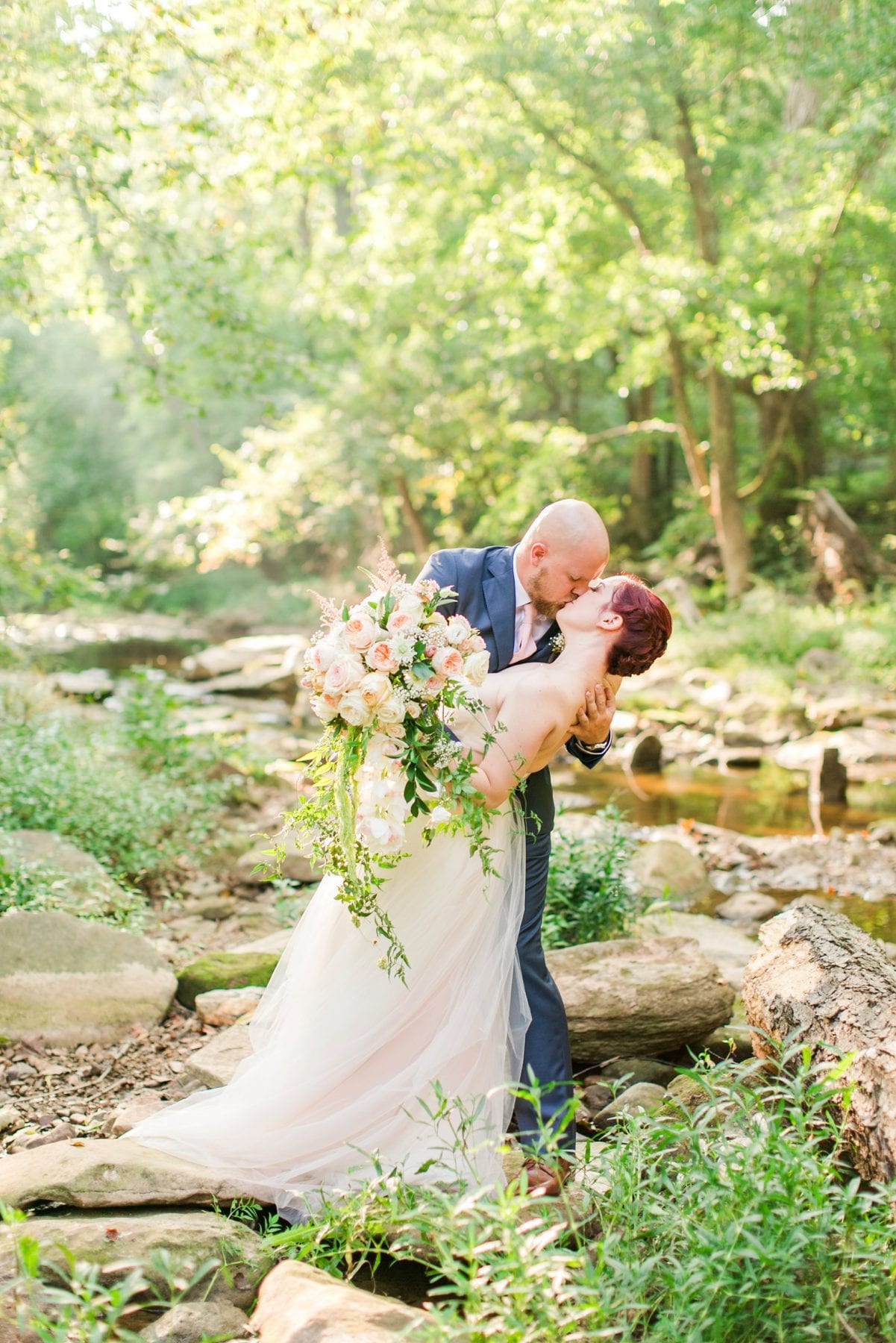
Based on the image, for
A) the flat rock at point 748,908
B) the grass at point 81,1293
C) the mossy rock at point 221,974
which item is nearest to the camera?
the grass at point 81,1293

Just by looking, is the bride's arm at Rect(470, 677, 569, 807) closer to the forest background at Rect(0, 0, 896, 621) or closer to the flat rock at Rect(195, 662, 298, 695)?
the forest background at Rect(0, 0, 896, 621)

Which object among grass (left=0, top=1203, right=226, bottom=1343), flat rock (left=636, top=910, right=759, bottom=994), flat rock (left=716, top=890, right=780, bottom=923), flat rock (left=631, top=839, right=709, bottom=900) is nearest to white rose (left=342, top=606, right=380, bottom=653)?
grass (left=0, top=1203, right=226, bottom=1343)

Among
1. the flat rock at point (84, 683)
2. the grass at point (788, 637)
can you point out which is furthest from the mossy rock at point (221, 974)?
the grass at point (788, 637)

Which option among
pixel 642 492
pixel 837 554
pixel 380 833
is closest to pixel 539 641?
pixel 380 833

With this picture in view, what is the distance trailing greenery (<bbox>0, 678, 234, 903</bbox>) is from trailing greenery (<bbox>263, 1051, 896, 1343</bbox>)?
10.4 feet

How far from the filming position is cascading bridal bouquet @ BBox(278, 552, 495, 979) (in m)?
2.86

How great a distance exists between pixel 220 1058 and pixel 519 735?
180cm

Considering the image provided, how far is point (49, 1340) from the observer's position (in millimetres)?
2043

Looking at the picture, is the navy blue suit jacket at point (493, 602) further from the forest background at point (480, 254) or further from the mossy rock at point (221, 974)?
the forest background at point (480, 254)

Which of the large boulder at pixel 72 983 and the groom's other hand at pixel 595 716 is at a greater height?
the groom's other hand at pixel 595 716

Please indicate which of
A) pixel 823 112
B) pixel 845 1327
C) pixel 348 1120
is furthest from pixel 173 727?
pixel 823 112

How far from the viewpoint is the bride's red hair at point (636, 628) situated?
3.30 meters

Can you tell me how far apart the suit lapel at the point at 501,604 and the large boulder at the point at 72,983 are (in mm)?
2230

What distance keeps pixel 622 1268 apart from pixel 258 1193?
129cm
